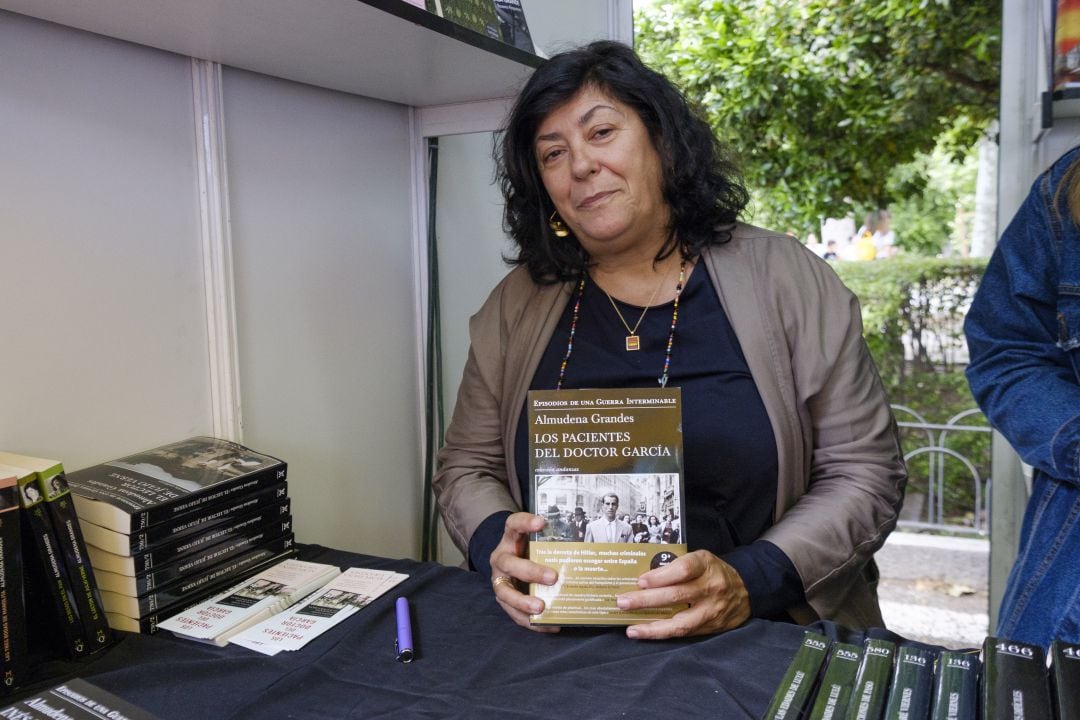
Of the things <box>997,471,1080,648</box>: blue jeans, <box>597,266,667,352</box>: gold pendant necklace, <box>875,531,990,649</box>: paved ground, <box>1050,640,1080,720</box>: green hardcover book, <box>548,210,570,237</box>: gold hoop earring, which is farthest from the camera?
<box>875,531,990,649</box>: paved ground

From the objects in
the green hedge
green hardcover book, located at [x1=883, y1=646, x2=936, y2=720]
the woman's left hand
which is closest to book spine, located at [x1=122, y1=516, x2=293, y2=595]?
the woman's left hand

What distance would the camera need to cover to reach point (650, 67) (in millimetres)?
1704

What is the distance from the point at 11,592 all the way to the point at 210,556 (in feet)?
1.08

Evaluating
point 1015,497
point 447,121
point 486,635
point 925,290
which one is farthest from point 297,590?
point 925,290

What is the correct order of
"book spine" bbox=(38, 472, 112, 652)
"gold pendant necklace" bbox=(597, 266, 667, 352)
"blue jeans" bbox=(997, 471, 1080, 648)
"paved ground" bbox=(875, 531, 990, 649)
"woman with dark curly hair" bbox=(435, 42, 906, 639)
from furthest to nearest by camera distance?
1. "paved ground" bbox=(875, 531, 990, 649)
2. "gold pendant necklace" bbox=(597, 266, 667, 352)
3. "woman with dark curly hair" bbox=(435, 42, 906, 639)
4. "blue jeans" bbox=(997, 471, 1080, 648)
5. "book spine" bbox=(38, 472, 112, 652)

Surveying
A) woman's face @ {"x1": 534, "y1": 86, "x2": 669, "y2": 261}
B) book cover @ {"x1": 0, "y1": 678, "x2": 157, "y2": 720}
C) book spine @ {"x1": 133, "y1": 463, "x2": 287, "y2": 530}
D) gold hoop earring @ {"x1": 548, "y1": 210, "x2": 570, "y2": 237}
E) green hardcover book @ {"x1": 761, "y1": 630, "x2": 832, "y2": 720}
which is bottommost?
green hardcover book @ {"x1": 761, "y1": 630, "x2": 832, "y2": 720}

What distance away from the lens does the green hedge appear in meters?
4.55

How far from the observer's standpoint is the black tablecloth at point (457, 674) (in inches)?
40.2

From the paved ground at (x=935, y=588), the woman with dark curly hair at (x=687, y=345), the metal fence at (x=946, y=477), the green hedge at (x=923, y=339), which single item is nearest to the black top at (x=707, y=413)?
the woman with dark curly hair at (x=687, y=345)

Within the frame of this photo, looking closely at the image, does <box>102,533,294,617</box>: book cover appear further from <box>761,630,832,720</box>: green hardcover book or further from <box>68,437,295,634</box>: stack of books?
<box>761,630,832,720</box>: green hardcover book

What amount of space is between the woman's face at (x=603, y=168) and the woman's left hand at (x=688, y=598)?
0.66 metres

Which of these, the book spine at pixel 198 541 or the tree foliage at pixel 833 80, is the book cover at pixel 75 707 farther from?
the tree foliage at pixel 833 80

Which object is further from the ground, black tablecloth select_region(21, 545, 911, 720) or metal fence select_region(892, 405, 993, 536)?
black tablecloth select_region(21, 545, 911, 720)

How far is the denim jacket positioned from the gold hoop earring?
2.59 ft
